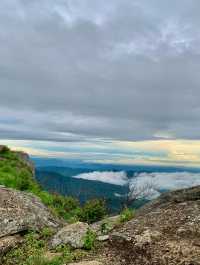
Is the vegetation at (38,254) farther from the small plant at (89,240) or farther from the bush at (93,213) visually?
the bush at (93,213)

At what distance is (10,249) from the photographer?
19203 mm

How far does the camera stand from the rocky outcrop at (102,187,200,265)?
54.3 feet

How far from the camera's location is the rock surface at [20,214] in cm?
2033

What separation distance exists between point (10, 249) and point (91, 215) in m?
10.1

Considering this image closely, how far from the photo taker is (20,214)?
2112 centimetres

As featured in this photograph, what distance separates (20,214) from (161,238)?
6.92m

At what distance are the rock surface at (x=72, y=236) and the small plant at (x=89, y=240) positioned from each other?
18 cm

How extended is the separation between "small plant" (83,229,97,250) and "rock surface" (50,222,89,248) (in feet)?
0.58

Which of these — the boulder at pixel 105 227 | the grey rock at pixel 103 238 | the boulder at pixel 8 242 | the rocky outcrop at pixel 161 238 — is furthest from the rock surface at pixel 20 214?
the rocky outcrop at pixel 161 238

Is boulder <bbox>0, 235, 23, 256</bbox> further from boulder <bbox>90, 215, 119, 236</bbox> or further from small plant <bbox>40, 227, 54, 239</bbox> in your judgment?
boulder <bbox>90, 215, 119, 236</bbox>

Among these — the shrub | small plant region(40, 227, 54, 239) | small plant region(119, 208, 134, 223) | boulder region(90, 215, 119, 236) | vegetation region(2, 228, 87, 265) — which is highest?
the shrub

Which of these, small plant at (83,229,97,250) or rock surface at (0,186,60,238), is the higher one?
rock surface at (0,186,60,238)

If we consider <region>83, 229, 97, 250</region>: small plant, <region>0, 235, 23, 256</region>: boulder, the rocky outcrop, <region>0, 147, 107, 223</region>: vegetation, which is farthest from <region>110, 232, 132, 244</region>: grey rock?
<region>0, 147, 107, 223</region>: vegetation

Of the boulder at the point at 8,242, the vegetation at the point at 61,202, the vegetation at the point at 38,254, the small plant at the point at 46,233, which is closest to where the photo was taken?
Result: the vegetation at the point at 38,254
